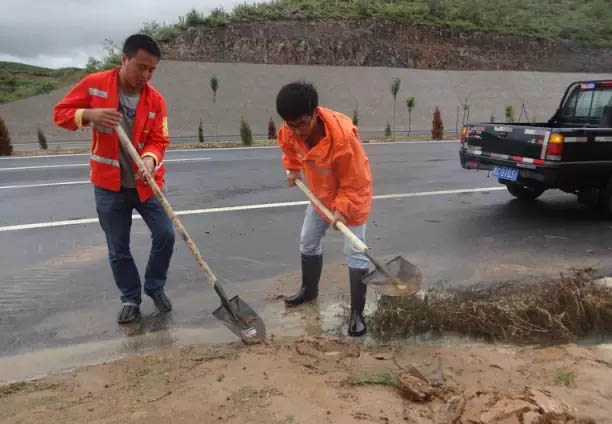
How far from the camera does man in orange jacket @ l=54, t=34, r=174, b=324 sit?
3061 mm

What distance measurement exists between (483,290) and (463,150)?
3.76 meters

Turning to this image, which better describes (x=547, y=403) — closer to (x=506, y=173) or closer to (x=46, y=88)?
(x=506, y=173)

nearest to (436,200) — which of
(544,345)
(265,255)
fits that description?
(265,255)

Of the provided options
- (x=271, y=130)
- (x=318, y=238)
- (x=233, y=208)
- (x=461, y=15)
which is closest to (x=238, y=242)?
(x=233, y=208)

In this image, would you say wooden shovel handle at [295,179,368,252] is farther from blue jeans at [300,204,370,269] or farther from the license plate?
the license plate

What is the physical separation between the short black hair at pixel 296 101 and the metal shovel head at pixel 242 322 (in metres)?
1.25

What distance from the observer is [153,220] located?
3.42 meters

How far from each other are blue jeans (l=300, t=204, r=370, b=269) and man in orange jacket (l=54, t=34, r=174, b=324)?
3.21 ft

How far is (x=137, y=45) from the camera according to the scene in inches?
119

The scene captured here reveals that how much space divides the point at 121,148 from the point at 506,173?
17.1 ft

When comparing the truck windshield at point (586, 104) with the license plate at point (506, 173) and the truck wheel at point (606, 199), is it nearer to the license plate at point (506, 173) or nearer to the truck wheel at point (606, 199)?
the truck wheel at point (606, 199)

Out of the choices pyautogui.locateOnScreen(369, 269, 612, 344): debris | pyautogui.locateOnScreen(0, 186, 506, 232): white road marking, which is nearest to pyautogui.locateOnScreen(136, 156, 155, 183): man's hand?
pyautogui.locateOnScreen(369, 269, 612, 344): debris

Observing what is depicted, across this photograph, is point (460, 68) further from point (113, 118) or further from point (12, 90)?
point (113, 118)

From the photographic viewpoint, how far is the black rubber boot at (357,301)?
3370mm
